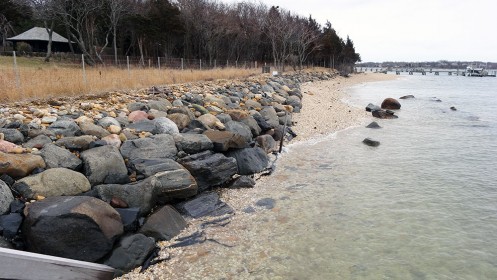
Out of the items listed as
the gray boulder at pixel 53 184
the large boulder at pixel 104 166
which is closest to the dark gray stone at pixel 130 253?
the gray boulder at pixel 53 184

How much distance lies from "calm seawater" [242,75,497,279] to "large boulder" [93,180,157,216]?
6.88 ft

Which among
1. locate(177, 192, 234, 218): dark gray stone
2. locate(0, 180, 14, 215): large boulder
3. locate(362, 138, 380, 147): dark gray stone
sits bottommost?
locate(177, 192, 234, 218): dark gray stone

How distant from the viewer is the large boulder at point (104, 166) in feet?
21.0

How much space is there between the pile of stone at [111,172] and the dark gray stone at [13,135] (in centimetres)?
2

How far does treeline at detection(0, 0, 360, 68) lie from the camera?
32.8m

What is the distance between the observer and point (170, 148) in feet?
26.3

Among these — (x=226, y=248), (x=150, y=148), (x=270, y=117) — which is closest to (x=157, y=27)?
(x=270, y=117)

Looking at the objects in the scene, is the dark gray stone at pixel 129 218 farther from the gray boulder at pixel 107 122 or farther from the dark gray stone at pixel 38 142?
the gray boulder at pixel 107 122

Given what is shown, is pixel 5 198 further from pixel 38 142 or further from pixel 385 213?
pixel 385 213

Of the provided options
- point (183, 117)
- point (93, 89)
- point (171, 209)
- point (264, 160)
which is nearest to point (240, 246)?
point (171, 209)

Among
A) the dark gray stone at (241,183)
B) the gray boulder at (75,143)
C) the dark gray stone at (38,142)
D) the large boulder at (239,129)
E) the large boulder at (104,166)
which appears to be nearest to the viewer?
the large boulder at (104,166)

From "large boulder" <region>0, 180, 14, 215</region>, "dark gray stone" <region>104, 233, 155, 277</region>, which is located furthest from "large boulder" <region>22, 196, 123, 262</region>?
"large boulder" <region>0, 180, 14, 215</region>

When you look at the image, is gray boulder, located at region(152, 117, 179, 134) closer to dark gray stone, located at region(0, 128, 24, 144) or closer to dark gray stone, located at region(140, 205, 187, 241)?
dark gray stone, located at region(0, 128, 24, 144)

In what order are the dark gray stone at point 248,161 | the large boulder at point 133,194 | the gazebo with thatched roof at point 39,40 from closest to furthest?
the large boulder at point 133,194
the dark gray stone at point 248,161
the gazebo with thatched roof at point 39,40
